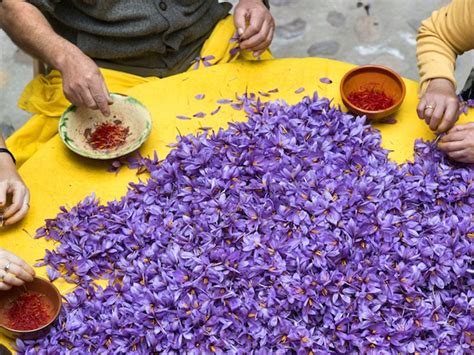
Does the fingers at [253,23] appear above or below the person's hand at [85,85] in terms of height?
above

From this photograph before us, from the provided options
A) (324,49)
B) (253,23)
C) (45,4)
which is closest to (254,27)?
(253,23)

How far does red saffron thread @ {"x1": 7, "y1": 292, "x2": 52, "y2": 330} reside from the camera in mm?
1817

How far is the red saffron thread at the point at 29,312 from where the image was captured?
1.82 meters

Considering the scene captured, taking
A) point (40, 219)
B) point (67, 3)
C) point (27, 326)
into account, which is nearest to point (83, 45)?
point (67, 3)

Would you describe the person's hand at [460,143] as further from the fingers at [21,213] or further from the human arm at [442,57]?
the fingers at [21,213]

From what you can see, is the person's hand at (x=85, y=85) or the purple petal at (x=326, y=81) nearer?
the person's hand at (x=85, y=85)

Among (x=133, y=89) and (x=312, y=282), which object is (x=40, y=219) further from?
(x=312, y=282)

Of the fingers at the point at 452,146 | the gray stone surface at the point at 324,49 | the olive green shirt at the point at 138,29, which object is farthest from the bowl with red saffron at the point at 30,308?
the gray stone surface at the point at 324,49

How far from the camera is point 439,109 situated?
83.9 inches

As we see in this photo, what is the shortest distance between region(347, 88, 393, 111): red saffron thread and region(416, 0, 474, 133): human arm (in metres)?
0.11

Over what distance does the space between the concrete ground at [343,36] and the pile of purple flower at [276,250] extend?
6.36ft

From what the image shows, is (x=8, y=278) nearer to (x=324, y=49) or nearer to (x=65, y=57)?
(x=65, y=57)

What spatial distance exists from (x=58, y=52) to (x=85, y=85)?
180 millimetres

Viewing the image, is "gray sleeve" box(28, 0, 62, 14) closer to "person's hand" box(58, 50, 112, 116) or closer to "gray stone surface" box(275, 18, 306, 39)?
"person's hand" box(58, 50, 112, 116)
